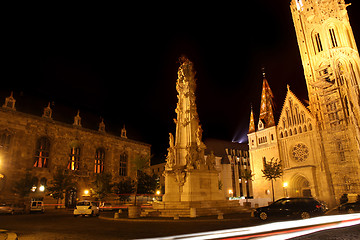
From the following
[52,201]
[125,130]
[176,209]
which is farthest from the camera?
[125,130]

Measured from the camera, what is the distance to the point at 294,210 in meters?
14.9

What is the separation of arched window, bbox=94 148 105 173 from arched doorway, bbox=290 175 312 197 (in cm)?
3285

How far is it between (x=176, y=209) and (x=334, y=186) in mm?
31816

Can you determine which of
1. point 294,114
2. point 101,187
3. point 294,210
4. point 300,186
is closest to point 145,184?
point 101,187

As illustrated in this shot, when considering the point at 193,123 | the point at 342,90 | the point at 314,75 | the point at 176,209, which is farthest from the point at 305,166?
the point at 176,209

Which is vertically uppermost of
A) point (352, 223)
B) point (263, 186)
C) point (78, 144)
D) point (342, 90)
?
point (342, 90)

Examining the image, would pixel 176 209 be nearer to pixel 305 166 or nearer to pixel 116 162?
pixel 116 162

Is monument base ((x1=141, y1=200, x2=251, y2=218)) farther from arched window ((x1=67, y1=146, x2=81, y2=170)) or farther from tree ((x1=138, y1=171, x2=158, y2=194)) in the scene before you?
arched window ((x1=67, y1=146, x2=81, y2=170))

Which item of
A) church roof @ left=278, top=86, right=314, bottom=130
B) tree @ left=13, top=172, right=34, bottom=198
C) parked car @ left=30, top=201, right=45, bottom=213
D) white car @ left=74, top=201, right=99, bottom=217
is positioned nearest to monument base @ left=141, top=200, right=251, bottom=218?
white car @ left=74, top=201, right=99, bottom=217

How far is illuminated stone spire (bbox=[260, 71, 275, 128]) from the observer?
2082 inches

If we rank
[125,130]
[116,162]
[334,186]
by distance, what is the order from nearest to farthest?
[334,186] < [116,162] < [125,130]

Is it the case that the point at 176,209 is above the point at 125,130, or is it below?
below

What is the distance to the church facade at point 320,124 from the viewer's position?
37781 mm

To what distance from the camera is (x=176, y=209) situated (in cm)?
1675
